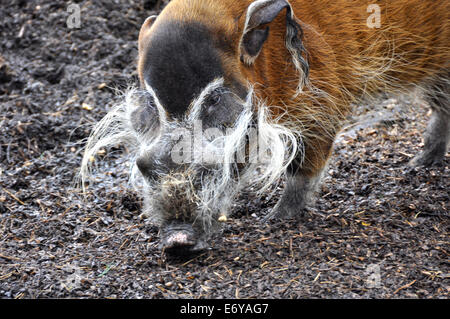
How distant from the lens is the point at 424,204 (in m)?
4.34

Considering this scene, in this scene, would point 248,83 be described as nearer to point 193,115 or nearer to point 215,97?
point 215,97

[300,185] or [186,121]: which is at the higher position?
[186,121]

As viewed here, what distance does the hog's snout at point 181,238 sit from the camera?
3.44 m

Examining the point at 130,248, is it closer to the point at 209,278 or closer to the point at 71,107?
the point at 209,278

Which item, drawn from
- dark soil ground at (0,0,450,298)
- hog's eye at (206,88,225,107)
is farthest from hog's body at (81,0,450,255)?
dark soil ground at (0,0,450,298)

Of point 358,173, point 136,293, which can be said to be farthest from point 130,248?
point 358,173

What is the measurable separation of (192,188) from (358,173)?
6.52 ft

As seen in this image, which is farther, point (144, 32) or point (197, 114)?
point (144, 32)

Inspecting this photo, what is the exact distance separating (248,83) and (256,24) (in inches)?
13.5

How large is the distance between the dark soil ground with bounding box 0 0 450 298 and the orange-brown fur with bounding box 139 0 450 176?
1.69ft

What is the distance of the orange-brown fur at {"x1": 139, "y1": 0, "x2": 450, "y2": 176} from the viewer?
353cm

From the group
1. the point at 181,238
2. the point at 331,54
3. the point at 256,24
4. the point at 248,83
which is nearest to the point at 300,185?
the point at 331,54

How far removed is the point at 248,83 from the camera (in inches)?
138

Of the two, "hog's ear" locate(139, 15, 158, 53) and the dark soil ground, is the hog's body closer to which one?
"hog's ear" locate(139, 15, 158, 53)
